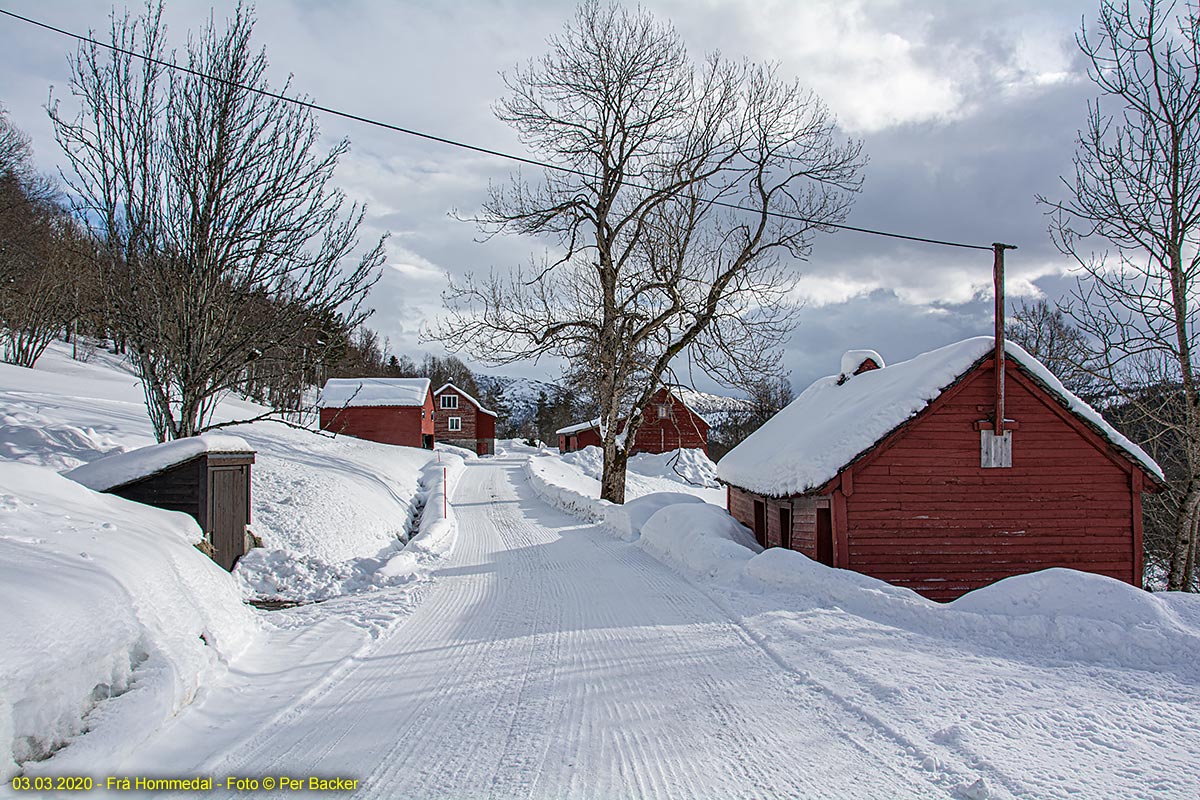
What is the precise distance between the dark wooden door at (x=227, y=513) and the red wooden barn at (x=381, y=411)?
34.9 metres

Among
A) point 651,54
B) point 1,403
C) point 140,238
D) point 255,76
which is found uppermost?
point 651,54

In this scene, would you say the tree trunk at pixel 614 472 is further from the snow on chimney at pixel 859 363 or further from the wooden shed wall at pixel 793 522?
the snow on chimney at pixel 859 363

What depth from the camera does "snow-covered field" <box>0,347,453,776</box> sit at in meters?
3.90

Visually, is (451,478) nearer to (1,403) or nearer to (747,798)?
(1,403)

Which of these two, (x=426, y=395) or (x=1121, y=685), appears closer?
(x=1121, y=685)

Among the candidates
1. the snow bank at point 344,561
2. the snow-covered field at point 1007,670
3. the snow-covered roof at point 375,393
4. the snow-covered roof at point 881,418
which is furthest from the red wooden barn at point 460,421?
the snow-covered field at point 1007,670

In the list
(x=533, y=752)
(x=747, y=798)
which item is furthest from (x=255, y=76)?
(x=747, y=798)

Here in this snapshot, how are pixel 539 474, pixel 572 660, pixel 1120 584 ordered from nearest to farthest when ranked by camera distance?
1. pixel 572 660
2. pixel 1120 584
3. pixel 539 474

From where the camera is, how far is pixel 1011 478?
12.8 m

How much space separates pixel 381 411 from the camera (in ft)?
146

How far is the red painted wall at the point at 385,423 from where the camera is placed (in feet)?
144

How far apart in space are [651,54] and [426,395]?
105 feet

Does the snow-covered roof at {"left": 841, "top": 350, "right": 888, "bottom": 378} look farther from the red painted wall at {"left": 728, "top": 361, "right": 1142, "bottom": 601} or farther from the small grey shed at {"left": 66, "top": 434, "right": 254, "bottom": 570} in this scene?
the small grey shed at {"left": 66, "top": 434, "right": 254, "bottom": 570}

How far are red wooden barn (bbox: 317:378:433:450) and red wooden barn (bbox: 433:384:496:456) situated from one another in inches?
720
